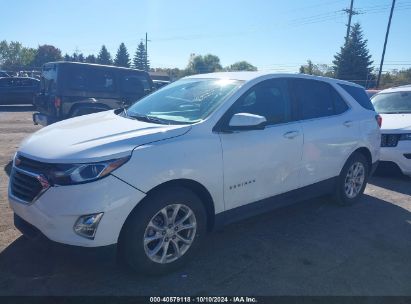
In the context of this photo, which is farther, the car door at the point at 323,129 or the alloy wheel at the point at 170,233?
the car door at the point at 323,129

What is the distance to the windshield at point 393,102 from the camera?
25.1ft

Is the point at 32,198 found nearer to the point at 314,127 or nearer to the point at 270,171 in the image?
the point at 270,171

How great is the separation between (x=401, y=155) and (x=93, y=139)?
5.46m

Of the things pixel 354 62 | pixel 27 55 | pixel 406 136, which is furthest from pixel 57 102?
pixel 27 55

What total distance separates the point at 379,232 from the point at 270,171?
1684mm

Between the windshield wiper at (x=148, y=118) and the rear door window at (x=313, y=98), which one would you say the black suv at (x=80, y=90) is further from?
the rear door window at (x=313, y=98)

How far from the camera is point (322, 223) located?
15.4ft

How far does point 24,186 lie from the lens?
3.11 metres

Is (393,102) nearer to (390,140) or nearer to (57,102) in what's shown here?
(390,140)

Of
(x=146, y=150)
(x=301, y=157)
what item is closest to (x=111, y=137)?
(x=146, y=150)

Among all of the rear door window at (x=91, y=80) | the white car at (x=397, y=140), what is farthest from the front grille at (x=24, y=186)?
the white car at (x=397, y=140)

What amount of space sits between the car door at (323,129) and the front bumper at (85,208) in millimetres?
2333

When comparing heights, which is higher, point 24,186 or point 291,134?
point 291,134

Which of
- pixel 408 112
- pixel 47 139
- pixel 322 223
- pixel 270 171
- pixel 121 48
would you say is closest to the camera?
pixel 47 139
